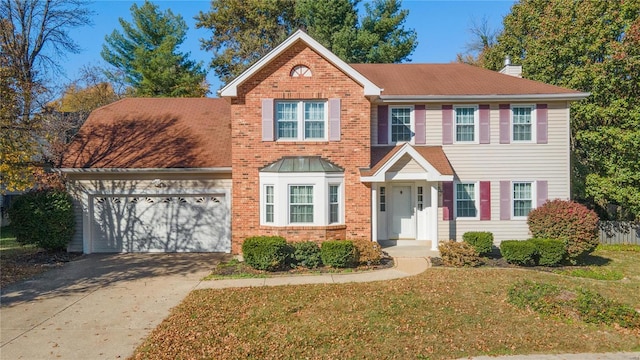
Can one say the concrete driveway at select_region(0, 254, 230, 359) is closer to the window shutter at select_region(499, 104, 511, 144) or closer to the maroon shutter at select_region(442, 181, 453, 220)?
the maroon shutter at select_region(442, 181, 453, 220)

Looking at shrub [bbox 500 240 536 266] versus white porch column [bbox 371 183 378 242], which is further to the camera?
white porch column [bbox 371 183 378 242]

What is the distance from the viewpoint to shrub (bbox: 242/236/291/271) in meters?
12.7

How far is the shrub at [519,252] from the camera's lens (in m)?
13.1

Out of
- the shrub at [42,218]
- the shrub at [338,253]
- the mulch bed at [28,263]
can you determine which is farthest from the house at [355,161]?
the shrub at [338,253]

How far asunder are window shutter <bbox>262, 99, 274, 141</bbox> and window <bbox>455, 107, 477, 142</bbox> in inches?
274

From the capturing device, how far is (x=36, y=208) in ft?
49.0

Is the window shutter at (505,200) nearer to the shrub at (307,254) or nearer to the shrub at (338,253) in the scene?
the shrub at (338,253)

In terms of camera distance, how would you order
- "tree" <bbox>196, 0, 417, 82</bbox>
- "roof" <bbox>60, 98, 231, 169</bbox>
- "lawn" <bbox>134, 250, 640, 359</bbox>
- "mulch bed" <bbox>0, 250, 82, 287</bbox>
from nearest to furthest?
1. "lawn" <bbox>134, 250, 640, 359</bbox>
2. "mulch bed" <bbox>0, 250, 82, 287</bbox>
3. "roof" <bbox>60, 98, 231, 169</bbox>
4. "tree" <bbox>196, 0, 417, 82</bbox>

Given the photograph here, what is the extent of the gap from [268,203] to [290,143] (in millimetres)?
2126

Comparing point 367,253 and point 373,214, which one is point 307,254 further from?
point 373,214

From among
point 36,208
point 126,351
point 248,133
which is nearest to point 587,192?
point 248,133

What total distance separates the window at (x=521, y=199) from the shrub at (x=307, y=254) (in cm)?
807

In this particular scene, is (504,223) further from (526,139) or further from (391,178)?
(391,178)

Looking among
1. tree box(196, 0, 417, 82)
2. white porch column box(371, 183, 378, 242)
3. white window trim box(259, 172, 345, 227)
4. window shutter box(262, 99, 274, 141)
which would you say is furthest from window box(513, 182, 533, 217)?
tree box(196, 0, 417, 82)
